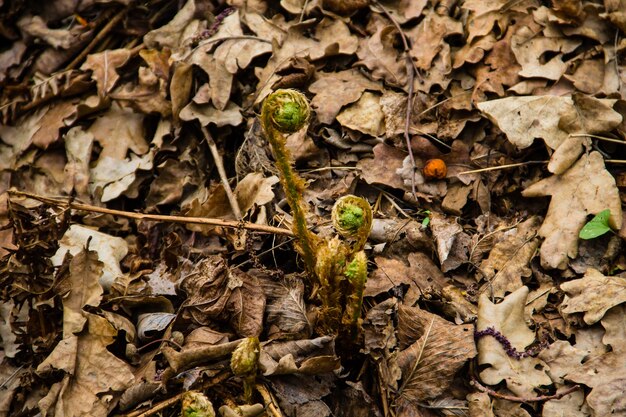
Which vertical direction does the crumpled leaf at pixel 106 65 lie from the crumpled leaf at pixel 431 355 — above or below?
above

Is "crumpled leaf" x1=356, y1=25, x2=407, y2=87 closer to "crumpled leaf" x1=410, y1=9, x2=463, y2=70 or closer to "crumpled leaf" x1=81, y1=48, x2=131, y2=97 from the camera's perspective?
"crumpled leaf" x1=410, y1=9, x2=463, y2=70

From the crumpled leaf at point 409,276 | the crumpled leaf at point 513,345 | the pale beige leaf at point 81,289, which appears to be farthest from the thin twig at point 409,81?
the pale beige leaf at point 81,289

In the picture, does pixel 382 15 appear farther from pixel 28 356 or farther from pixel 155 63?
pixel 28 356

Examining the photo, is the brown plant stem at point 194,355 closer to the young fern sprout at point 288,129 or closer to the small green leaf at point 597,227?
the young fern sprout at point 288,129

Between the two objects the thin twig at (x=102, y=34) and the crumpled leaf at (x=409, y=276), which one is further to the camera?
the thin twig at (x=102, y=34)

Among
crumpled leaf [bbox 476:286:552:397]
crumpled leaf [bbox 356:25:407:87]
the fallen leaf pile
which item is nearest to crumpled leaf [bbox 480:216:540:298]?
A: the fallen leaf pile

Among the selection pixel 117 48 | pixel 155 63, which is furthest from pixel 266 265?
pixel 117 48
